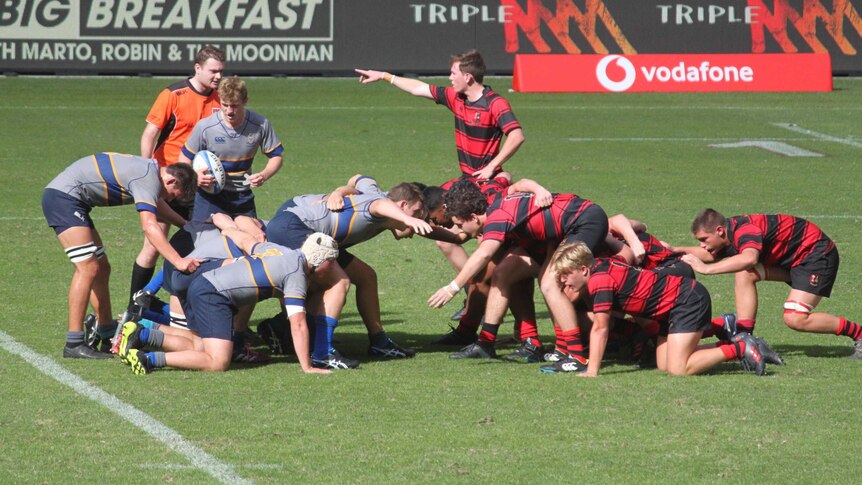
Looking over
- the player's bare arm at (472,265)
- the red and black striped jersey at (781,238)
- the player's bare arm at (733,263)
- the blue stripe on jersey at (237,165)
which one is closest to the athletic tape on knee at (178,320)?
the blue stripe on jersey at (237,165)

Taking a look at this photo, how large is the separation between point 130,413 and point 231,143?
125 inches

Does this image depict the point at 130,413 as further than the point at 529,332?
No

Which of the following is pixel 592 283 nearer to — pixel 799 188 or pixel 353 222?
pixel 353 222

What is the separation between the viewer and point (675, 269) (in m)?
9.18

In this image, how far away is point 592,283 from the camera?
8312 mm

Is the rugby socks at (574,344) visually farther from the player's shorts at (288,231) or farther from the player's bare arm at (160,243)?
the player's bare arm at (160,243)

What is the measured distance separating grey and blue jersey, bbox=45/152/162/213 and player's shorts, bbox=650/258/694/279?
3.68 meters

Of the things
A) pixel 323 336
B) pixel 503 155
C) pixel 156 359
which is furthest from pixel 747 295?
pixel 156 359

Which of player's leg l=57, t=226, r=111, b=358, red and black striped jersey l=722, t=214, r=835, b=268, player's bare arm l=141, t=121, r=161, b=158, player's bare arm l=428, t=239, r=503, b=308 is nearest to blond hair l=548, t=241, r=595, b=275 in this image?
player's bare arm l=428, t=239, r=503, b=308

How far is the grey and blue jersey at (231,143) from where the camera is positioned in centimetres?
993

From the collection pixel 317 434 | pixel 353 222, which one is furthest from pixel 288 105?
pixel 317 434

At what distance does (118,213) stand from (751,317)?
8.70 meters

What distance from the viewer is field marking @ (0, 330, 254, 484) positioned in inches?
253

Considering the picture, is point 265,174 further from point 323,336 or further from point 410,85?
point 323,336
